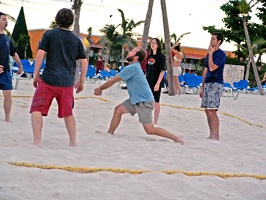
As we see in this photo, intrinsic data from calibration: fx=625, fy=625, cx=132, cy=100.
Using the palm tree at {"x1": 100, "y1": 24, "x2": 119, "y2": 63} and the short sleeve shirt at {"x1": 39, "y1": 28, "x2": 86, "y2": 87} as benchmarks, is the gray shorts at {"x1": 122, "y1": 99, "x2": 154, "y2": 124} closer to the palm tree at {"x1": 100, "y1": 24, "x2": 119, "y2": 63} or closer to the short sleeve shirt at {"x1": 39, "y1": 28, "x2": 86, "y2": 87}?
the short sleeve shirt at {"x1": 39, "y1": 28, "x2": 86, "y2": 87}

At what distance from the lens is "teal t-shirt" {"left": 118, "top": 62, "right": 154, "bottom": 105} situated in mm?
7328

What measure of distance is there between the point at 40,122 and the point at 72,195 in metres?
2.21

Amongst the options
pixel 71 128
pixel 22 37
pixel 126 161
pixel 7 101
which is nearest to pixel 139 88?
pixel 71 128

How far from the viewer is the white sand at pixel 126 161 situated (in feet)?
15.2

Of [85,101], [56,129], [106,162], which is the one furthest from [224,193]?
[85,101]

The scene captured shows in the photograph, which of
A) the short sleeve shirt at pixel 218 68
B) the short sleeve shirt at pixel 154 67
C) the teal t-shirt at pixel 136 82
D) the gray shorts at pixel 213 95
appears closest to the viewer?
the teal t-shirt at pixel 136 82

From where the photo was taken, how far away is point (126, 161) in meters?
5.99

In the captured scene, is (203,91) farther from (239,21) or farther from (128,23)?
(128,23)

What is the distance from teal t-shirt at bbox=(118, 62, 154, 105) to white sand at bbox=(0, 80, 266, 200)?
54 centimetres

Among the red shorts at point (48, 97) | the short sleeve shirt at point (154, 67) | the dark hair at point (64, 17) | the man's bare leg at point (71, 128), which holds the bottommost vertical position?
the man's bare leg at point (71, 128)

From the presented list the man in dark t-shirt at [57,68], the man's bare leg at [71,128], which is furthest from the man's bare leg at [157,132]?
the man in dark t-shirt at [57,68]

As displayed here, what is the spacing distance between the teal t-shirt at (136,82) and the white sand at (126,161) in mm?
538

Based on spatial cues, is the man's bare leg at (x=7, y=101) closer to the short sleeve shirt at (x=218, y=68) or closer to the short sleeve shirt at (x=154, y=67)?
the short sleeve shirt at (x=154, y=67)

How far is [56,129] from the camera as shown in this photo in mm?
8242
